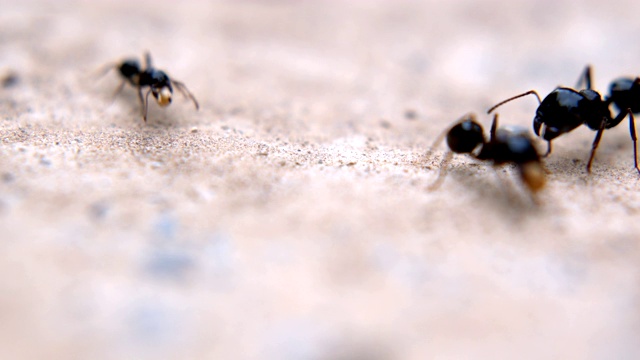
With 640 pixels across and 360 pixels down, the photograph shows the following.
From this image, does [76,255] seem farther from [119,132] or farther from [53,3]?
[53,3]

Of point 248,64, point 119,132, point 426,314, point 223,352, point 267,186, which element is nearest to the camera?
point 223,352

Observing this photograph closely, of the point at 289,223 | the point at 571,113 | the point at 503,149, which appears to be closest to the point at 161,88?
the point at 289,223

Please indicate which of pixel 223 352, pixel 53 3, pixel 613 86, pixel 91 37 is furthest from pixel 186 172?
pixel 53 3

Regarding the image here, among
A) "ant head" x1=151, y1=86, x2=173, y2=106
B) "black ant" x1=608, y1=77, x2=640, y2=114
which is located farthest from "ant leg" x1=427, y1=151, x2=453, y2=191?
"ant head" x1=151, y1=86, x2=173, y2=106

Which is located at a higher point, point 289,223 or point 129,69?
point 129,69

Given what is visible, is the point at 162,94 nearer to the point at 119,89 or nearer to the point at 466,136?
the point at 119,89

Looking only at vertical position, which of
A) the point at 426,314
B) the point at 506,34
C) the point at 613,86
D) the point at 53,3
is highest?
the point at 53,3
